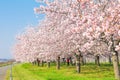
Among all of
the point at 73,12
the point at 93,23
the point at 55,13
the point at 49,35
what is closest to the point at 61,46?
the point at 49,35

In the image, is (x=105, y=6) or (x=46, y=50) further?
(x=46, y=50)

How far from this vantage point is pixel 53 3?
19.3 metres

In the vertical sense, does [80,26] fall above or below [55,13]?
below

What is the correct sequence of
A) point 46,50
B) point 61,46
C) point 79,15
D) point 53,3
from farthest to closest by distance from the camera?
point 46,50
point 61,46
point 53,3
point 79,15

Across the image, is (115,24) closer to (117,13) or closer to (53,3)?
(117,13)

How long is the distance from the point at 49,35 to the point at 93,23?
28524 millimetres

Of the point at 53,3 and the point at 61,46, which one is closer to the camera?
the point at 53,3

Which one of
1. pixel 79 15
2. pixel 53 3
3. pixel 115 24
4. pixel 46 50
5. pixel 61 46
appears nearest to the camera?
pixel 115 24

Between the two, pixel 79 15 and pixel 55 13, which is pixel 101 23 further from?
pixel 55 13

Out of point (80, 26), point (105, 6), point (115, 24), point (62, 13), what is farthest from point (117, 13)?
point (62, 13)

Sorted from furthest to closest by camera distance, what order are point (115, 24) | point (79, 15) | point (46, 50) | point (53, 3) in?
point (46, 50) → point (53, 3) → point (79, 15) → point (115, 24)

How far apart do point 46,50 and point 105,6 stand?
28.7m

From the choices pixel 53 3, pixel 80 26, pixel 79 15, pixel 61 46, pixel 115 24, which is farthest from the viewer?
pixel 61 46

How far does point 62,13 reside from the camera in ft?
64.3
